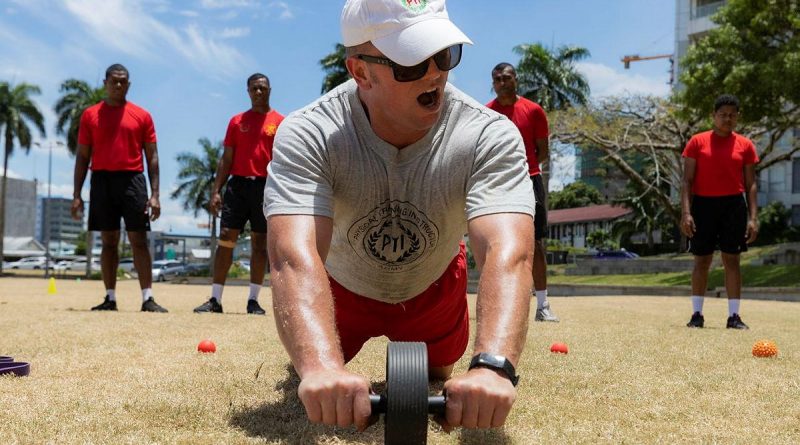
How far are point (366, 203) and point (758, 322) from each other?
24.0 feet

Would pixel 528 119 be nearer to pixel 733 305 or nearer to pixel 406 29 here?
pixel 733 305

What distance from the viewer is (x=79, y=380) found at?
12.2 feet

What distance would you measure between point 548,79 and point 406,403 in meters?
38.0

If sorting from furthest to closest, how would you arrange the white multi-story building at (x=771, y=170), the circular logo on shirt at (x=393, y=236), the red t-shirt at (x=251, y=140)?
the white multi-story building at (x=771, y=170), the red t-shirt at (x=251, y=140), the circular logo on shirt at (x=393, y=236)

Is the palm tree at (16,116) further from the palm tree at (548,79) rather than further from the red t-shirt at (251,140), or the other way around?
the red t-shirt at (251,140)

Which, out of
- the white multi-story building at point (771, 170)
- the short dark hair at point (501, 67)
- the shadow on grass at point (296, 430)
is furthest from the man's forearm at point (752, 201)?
the white multi-story building at point (771, 170)

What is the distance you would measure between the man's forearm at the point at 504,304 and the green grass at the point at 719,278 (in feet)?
71.1

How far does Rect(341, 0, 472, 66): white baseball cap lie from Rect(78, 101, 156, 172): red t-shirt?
6213 mm

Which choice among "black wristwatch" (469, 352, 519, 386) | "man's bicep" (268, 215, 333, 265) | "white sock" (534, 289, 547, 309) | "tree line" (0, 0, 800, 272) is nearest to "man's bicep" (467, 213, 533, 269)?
"black wristwatch" (469, 352, 519, 386)

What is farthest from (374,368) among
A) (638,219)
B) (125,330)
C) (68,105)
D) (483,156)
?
(638,219)

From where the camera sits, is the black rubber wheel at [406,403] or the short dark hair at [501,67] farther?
the short dark hair at [501,67]

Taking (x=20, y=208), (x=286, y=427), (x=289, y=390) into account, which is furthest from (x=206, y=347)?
(x=20, y=208)

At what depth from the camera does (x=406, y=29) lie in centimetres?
251

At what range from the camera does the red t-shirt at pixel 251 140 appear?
334 inches
